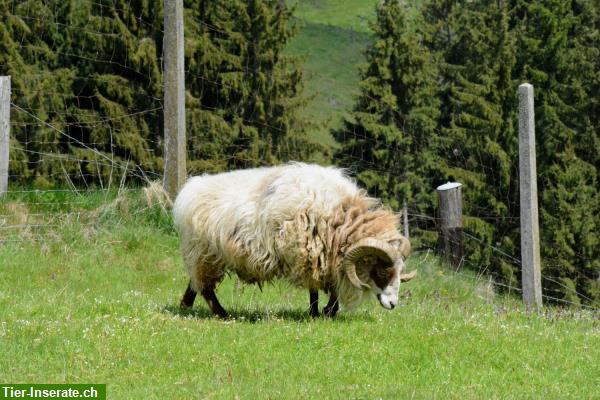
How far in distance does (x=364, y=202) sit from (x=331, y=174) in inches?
19.7

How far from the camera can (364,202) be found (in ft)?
32.2

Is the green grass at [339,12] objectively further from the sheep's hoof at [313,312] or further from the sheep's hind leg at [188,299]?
the sheep's hoof at [313,312]

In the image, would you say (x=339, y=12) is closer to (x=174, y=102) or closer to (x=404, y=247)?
(x=174, y=102)

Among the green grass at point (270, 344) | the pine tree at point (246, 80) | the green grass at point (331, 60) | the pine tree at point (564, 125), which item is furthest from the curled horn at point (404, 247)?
the green grass at point (331, 60)

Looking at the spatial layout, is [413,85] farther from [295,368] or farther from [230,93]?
[295,368]

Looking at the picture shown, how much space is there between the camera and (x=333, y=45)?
334 feet

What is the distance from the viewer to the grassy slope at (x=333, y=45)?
266 ft

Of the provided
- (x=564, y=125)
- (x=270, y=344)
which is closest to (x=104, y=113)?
(x=564, y=125)

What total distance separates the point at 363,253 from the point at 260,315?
1.24m

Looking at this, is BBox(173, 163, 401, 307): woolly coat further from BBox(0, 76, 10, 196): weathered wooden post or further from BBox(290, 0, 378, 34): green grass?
BBox(290, 0, 378, 34): green grass

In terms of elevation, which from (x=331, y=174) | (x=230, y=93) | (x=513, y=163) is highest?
(x=331, y=174)

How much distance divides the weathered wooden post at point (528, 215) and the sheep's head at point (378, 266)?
7.79 feet

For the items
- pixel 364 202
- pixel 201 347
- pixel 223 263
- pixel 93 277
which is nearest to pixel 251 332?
pixel 201 347

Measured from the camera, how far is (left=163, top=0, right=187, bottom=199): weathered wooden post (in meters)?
13.1
